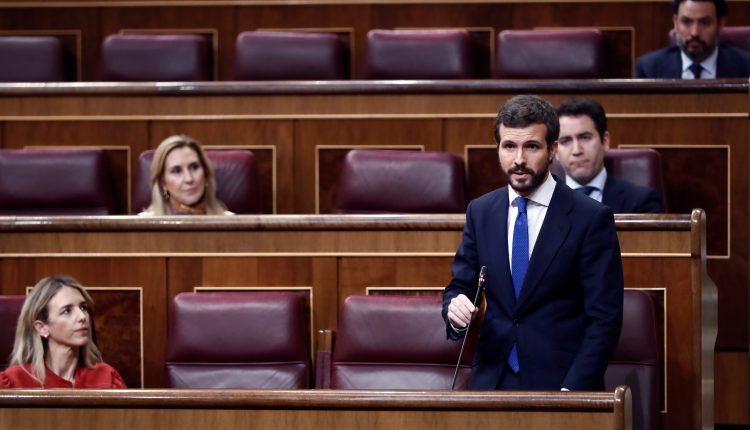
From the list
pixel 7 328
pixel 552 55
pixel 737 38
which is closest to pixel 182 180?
pixel 7 328

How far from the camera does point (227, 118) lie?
1588 mm

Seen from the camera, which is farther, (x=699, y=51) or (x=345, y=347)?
(x=699, y=51)

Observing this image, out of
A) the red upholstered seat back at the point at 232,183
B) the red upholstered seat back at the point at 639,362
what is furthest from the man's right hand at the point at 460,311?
the red upholstered seat back at the point at 232,183

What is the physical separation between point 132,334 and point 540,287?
1.60 feet

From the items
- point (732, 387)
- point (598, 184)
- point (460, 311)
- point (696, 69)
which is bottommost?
point (732, 387)

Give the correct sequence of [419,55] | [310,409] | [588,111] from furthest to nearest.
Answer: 1. [419,55]
2. [588,111]
3. [310,409]

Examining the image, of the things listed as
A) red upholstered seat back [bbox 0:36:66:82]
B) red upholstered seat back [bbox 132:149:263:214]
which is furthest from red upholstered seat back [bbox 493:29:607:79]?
red upholstered seat back [bbox 0:36:66:82]

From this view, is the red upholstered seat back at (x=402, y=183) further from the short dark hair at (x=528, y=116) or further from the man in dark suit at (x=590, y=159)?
the short dark hair at (x=528, y=116)

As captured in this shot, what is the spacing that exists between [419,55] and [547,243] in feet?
2.75

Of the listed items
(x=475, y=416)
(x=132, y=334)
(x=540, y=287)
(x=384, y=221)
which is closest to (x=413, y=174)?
(x=384, y=221)

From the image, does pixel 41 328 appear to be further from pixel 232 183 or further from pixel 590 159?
pixel 590 159

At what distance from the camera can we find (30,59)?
1820 mm

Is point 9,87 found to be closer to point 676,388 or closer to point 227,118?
point 227,118

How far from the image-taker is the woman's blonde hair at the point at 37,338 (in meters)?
1.16
